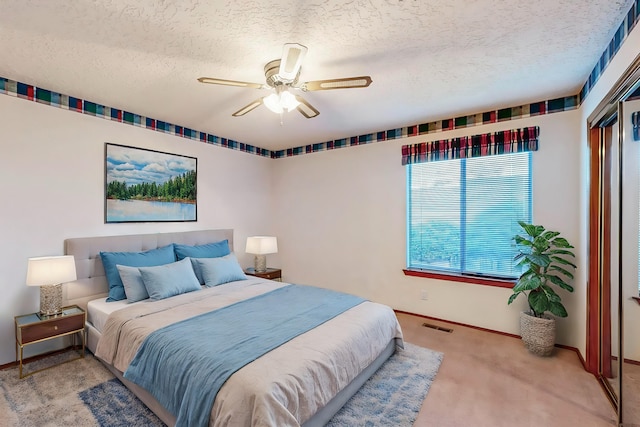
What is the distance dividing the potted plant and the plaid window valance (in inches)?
35.1

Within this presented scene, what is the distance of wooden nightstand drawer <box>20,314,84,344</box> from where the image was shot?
7.75 feet

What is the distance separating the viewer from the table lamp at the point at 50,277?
7.95 feet

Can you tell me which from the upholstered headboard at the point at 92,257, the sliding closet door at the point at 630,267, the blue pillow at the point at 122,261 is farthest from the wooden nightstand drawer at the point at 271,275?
the sliding closet door at the point at 630,267

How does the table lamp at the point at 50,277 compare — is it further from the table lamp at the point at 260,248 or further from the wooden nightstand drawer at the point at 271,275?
the wooden nightstand drawer at the point at 271,275

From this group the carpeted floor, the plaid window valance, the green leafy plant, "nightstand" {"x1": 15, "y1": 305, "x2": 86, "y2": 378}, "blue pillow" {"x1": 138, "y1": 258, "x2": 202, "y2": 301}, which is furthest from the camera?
the plaid window valance

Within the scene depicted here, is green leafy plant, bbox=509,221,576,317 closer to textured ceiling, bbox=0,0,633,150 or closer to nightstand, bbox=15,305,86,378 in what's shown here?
textured ceiling, bbox=0,0,633,150

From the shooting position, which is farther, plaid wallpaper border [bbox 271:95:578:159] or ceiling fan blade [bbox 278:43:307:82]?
plaid wallpaper border [bbox 271:95:578:159]

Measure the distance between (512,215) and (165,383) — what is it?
3.60 meters

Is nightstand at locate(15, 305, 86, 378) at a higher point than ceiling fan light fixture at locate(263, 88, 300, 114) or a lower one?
lower

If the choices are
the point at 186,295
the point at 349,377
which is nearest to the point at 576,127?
the point at 349,377

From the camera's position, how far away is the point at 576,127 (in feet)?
9.63

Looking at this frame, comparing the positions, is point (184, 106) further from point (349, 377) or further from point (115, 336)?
point (349, 377)

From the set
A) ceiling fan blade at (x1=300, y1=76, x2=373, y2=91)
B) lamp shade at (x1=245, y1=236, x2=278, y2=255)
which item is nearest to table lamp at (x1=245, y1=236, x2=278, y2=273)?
lamp shade at (x1=245, y1=236, x2=278, y2=255)

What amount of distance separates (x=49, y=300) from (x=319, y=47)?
3.09 metres
